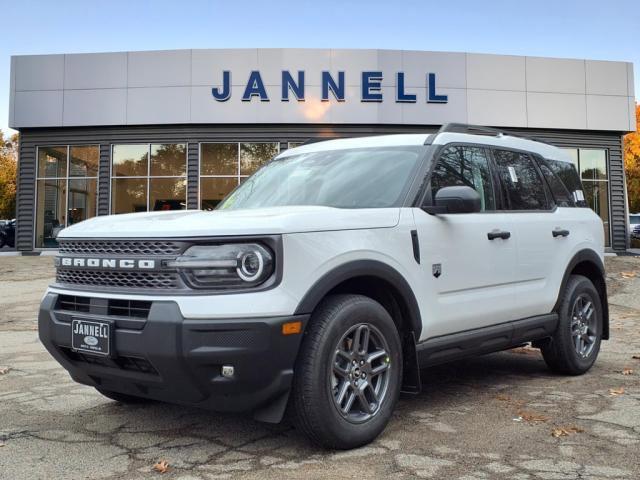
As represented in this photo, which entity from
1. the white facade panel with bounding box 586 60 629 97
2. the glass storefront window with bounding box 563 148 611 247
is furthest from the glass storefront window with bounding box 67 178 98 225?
the white facade panel with bounding box 586 60 629 97

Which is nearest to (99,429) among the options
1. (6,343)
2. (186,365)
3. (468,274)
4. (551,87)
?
(186,365)

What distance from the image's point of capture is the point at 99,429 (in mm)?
3891

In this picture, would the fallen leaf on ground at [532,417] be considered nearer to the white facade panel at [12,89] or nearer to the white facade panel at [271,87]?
the white facade panel at [271,87]

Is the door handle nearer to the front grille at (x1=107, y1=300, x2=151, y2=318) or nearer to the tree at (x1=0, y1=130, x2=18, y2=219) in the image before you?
the front grille at (x1=107, y1=300, x2=151, y2=318)

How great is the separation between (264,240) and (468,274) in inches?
66.1

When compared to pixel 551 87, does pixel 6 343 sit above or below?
below

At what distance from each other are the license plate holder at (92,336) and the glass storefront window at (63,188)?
19096 millimetres

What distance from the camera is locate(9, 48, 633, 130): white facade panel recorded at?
802 inches

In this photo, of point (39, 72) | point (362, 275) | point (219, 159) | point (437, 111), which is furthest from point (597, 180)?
point (362, 275)

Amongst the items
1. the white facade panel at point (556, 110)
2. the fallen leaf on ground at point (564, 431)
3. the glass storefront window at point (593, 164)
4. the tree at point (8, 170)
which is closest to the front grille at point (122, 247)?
the fallen leaf on ground at point (564, 431)

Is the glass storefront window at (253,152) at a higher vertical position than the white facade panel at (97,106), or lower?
lower

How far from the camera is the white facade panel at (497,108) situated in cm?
2105

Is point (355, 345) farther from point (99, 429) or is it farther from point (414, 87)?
point (414, 87)

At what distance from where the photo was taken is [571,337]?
17.1 ft
